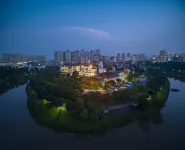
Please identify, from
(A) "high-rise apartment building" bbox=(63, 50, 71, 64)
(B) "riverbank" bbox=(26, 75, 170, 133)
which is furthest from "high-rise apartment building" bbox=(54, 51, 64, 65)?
(B) "riverbank" bbox=(26, 75, 170, 133)

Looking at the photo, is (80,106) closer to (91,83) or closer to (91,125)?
(91,125)

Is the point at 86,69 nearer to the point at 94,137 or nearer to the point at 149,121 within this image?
the point at 149,121

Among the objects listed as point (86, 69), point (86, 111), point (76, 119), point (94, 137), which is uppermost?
point (86, 69)

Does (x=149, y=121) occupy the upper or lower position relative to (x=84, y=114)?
lower

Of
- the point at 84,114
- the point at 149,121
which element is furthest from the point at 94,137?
the point at 149,121

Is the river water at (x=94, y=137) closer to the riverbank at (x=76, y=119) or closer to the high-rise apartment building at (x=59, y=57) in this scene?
the riverbank at (x=76, y=119)

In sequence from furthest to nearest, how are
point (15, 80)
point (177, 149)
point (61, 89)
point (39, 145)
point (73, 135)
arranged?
point (15, 80) → point (61, 89) → point (73, 135) → point (39, 145) → point (177, 149)

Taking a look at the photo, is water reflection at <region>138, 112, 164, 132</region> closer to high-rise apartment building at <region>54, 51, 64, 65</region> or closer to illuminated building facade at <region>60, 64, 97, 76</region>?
illuminated building facade at <region>60, 64, 97, 76</region>

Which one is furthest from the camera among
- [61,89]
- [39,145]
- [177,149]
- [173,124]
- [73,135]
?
[61,89]

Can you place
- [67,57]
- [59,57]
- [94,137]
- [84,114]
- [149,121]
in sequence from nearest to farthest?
[94,137] → [84,114] → [149,121] → [67,57] → [59,57]

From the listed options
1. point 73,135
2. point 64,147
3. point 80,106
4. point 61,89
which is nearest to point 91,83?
point 61,89
